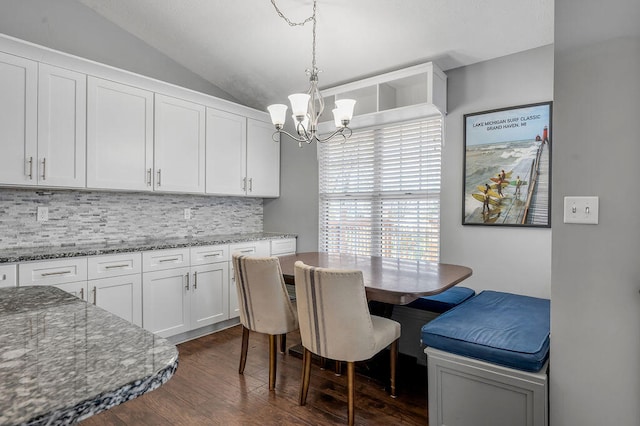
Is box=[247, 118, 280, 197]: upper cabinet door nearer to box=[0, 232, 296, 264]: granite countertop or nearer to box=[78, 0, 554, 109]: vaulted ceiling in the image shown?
box=[78, 0, 554, 109]: vaulted ceiling

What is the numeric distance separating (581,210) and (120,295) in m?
3.08

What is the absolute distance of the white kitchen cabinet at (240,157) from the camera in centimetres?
383

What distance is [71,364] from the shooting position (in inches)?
25.0

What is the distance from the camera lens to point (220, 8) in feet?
9.82

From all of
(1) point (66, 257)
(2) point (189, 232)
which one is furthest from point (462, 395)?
(2) point (189, 232)

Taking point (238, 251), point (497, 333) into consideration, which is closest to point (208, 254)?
point (238, 251)

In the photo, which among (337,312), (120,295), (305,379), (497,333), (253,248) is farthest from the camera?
(253,248)

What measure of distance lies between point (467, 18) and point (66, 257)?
11.0 ft

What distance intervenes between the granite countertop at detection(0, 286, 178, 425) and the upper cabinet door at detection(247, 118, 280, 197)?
3.35 meters

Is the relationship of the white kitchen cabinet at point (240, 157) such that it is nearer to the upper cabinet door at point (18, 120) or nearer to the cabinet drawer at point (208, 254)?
the cabinet drawer at point (208, 254)

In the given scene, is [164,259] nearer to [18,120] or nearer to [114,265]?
[114,265]

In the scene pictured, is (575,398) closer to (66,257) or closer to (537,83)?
(537,83)

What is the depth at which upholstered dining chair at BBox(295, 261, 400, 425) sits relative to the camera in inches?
77.5

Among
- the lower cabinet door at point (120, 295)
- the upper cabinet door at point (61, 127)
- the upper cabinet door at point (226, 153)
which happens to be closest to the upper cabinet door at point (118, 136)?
the upper cabinet door at point (61, 127)
